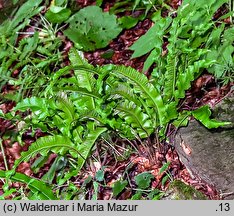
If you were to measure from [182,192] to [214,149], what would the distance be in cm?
26

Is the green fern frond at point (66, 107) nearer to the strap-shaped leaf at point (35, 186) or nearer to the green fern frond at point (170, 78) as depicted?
the strap-shaped leaf at point (35, 186)

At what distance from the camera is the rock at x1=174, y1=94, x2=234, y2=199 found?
2.24 m

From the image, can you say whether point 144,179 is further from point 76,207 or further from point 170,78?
point 170,78

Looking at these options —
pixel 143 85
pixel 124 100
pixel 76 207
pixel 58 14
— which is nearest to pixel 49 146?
pixel 76 207

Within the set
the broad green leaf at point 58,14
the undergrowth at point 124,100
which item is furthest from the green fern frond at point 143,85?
the broad green leaf at point 58,14

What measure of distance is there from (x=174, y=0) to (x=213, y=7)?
3.44 feet

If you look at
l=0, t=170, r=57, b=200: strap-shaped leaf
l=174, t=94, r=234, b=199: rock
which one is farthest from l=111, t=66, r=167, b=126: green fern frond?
l=0, t=170, r=57, b=200: strap-shaped leaf

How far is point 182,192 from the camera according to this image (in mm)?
2234

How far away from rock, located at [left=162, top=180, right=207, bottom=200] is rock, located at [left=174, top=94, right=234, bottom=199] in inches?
4.4

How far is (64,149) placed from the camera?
7.73ft

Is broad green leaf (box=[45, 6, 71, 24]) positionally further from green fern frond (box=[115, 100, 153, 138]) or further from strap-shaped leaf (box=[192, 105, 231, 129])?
strap-shaped leaf (box=[192, 105, 231, 129])

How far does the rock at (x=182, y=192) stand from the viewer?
2225mm

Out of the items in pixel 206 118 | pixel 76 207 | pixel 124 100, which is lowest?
pixel 76 207

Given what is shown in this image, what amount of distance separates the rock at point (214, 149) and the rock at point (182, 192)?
113 millimetres
